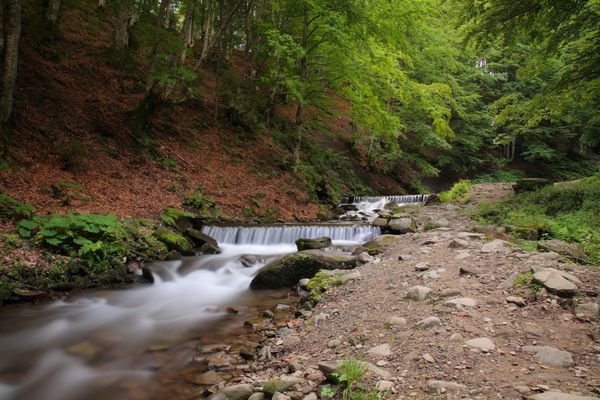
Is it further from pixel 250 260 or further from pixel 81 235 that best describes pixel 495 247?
pixel 81 235

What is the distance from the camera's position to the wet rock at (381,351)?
10.4 ft

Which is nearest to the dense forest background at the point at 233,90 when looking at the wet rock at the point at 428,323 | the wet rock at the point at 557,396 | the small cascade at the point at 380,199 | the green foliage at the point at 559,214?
the small cascade at the point at 380,199

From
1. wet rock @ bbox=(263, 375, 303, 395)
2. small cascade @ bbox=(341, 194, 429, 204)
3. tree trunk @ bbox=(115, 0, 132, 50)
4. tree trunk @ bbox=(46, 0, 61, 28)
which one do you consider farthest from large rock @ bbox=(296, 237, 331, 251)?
tree trunk @ bbox=(46, 0, 61, 28)

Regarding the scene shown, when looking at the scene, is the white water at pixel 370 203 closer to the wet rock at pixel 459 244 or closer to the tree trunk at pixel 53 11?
the wet rock at pixel 459 244

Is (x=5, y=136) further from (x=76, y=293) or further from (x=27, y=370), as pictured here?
(x=27, y=370)

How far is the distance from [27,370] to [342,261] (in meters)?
5.27

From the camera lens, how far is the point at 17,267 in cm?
589

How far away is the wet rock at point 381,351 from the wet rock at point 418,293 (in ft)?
3.73

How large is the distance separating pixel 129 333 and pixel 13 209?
3678 millimetres

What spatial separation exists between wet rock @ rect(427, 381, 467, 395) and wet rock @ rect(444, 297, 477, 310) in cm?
132

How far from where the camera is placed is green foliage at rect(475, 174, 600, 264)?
6289 millimetres

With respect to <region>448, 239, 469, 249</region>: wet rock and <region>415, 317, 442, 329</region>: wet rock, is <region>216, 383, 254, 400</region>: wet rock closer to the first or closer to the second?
<region>415, 317, 442, 329</region>: wet rock

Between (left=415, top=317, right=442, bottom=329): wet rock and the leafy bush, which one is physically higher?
the leafy bush

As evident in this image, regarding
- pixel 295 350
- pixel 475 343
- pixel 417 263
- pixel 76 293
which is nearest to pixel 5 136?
pixel 76 293
